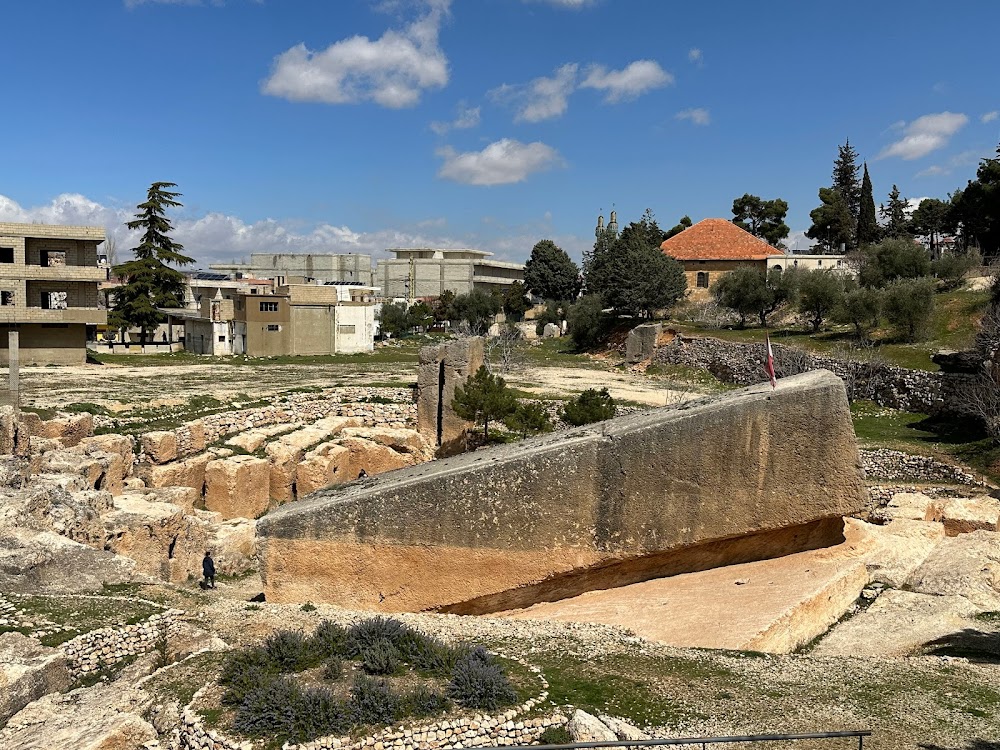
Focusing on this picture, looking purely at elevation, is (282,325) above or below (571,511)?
above

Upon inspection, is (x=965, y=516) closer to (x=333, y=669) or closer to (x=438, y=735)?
(x=438, y=735)

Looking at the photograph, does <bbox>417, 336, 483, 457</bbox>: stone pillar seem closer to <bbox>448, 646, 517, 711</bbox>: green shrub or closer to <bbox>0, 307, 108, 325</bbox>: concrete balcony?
<bbox>448, 646, 517, 711</bbox>: green shrub

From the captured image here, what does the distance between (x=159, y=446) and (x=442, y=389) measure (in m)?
6.68

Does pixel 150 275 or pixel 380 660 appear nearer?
pixel 380 660

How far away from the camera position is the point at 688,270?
47906mm

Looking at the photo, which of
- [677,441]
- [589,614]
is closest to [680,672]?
[589,614]

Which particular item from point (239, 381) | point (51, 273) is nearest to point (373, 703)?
point (239, 381)

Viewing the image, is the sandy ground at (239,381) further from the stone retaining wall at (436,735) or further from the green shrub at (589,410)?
the stone retaining wall at (436,735)

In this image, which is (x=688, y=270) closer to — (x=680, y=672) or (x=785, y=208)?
(x=785, y=208)

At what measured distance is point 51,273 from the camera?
101ft

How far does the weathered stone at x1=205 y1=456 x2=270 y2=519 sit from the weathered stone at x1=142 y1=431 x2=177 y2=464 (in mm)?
1038

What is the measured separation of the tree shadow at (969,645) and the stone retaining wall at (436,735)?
3563 mm

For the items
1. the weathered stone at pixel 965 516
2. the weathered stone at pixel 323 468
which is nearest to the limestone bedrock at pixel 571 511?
the weathered stone at pixel 965 516

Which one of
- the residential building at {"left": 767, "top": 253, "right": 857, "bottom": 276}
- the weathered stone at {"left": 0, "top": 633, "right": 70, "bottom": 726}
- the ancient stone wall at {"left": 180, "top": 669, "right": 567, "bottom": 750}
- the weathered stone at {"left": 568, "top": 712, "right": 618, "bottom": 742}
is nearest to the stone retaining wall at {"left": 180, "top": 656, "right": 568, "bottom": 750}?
the ancient stone wall at {"left": 180, "top": 669, "right": 567, "bottom": 750}
